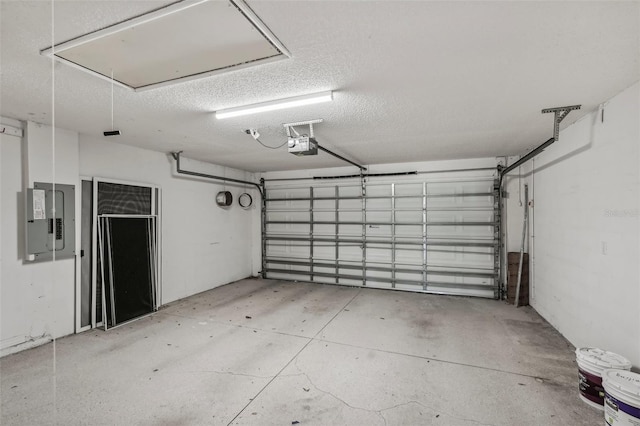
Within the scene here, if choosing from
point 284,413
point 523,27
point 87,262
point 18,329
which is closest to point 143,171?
point 87,262

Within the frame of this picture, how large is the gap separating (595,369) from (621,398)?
0.38m

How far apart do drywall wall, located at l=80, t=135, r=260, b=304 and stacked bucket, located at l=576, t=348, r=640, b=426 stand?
5.35 metres

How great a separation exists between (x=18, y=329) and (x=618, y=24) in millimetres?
5647

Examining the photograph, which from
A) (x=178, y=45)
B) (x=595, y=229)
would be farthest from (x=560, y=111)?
(x=178, y=45)

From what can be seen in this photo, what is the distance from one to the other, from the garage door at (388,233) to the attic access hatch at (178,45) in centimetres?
448

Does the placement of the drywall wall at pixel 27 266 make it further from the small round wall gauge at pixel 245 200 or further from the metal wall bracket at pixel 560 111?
the metal wall bracket at pixel 560 111

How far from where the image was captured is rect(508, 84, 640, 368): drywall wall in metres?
2.28

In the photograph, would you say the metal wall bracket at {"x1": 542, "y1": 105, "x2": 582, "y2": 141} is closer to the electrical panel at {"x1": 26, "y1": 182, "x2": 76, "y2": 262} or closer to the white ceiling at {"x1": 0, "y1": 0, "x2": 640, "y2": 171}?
the white ceiling at {"x1": 0, "y1": 0, "x2": 640, "y2": 171}

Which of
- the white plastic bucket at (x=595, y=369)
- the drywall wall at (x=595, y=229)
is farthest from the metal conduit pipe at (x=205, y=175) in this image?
the white plastic bucket at (x=595, y=369)

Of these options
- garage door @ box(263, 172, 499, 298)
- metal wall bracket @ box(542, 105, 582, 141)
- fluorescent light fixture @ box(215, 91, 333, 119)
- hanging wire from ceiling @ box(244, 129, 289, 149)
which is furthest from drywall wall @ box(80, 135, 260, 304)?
metal wall bracket @ box(542, 105, 582, 141)

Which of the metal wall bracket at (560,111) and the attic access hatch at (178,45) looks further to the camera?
the metal wall bracket at (560,111)

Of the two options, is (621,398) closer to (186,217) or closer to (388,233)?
(388,233)

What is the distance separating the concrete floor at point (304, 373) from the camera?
2164 mm

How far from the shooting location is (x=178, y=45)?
176 centimetres
